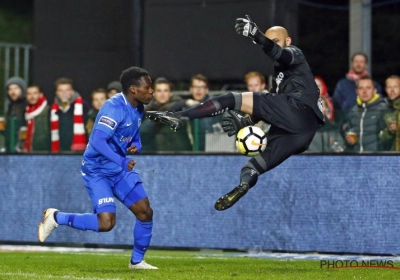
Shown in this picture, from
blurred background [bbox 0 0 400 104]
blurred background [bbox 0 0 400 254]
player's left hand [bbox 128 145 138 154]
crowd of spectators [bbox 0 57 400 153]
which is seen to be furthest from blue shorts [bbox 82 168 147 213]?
blurred background [bbox 0 0 400 104]

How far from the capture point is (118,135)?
13.6m

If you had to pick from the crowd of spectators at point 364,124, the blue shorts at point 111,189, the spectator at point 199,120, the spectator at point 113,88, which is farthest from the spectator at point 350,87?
the blue shorts at point 111,189

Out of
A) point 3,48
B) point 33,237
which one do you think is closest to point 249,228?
point 33,237

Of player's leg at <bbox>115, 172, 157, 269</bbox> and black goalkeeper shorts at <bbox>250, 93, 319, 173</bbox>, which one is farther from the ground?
black goalkeeper shorts at <bbox>250, 93, 319, 173</bbox>

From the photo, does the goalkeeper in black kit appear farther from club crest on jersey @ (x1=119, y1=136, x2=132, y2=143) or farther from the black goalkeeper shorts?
club crest on jersey @ (x1=119, y1=136, x2=132, y2=143)

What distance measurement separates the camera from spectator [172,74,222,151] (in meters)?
17.4

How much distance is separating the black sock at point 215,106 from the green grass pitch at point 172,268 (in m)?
1.71

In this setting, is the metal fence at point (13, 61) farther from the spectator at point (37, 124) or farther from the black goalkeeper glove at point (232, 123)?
the black goalkeeper glove at point (232, 123)

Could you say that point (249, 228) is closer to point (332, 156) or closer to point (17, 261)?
point (332, 156)

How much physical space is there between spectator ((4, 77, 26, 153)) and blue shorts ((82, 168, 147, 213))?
5148 mm

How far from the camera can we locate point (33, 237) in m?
18.4

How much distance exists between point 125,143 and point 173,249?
427 centimetres

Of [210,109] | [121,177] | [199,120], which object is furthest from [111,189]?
[199,120]

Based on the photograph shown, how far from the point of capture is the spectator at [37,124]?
18.5 meters
